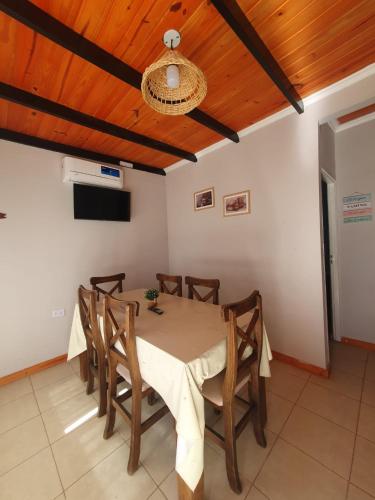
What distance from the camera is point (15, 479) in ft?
4.02

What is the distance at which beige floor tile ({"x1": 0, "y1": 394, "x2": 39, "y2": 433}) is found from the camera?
5.32ft

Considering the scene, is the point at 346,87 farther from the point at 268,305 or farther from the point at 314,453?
the point at 314,453

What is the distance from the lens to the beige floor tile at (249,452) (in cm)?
123

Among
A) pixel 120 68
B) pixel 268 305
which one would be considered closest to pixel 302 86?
pixel 120 68

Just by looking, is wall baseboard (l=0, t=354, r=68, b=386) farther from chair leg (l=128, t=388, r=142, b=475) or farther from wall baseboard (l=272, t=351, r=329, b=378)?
wall baseboard (l=272, t=351, r=329, b=378)

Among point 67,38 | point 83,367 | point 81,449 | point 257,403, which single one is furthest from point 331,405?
point 67,38

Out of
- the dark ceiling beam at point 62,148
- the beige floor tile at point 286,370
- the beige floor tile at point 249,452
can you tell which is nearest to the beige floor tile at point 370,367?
the beige floor tile at point 286,370

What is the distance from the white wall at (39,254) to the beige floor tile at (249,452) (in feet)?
6.94

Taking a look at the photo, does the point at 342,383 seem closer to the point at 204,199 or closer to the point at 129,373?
the point at 129,373

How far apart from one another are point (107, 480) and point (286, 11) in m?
2.91

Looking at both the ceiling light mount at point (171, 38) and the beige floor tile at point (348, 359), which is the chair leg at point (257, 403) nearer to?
the beige floor tile at point (348, 359)

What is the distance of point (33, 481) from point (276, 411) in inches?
65.9

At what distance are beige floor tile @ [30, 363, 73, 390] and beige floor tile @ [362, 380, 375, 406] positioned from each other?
2805mm

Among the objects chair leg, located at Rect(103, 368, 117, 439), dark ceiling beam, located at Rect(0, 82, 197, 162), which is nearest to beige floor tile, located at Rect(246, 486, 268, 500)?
chair leg, located at Rect(103, 368, 117, 439)
